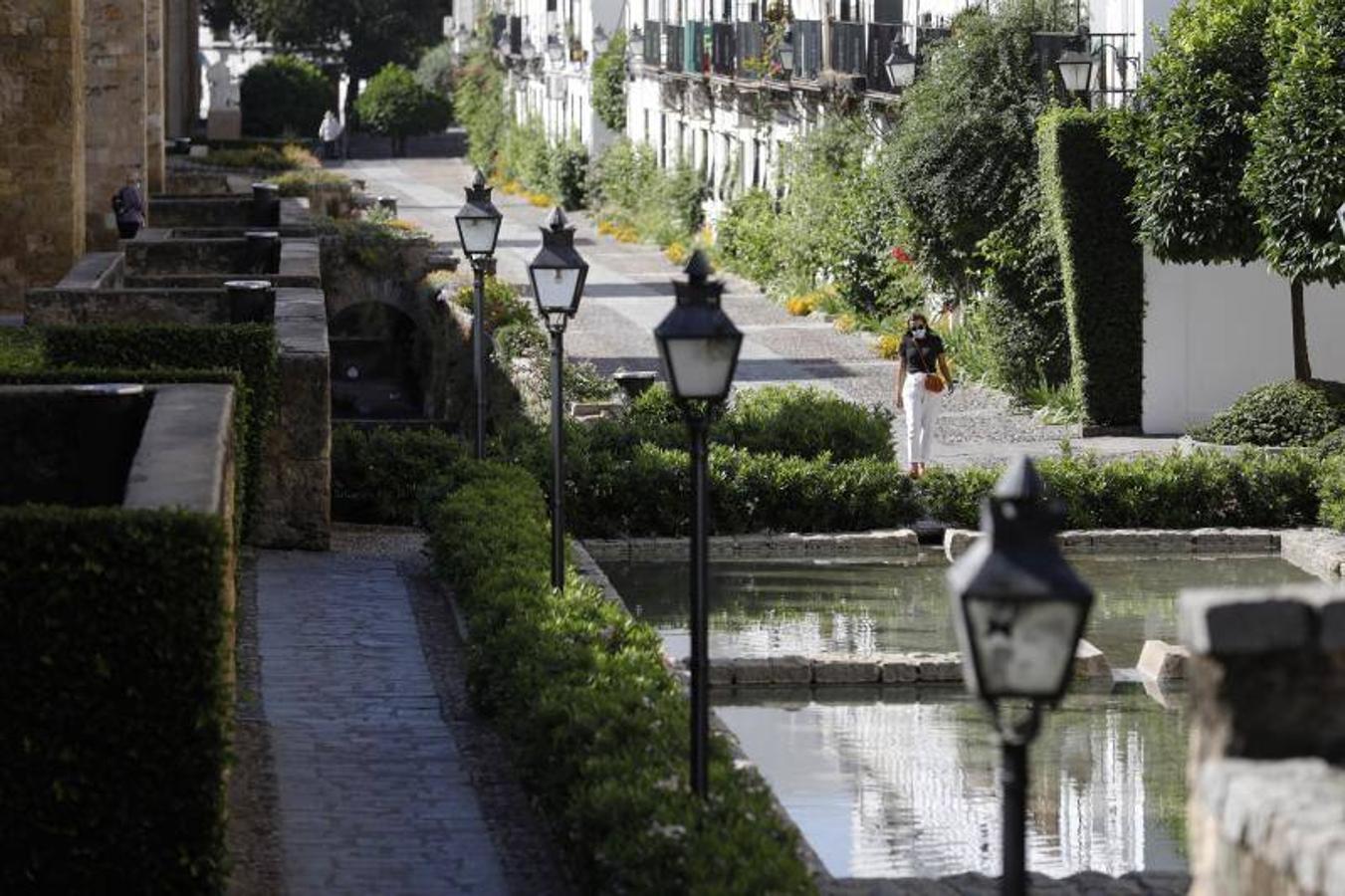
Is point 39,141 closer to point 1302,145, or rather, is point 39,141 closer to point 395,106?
point 1302,145

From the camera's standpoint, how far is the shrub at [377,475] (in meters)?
19.7

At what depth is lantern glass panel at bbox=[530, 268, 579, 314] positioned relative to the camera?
48.9 ft

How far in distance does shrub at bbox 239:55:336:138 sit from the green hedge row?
54606 mm

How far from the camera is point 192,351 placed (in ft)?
54.5

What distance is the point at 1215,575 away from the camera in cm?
1841

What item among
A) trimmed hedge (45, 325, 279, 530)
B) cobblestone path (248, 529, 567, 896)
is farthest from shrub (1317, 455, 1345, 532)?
trimmed hedge (45, 325, 279, 530)

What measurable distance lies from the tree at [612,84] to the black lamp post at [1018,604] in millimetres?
47059

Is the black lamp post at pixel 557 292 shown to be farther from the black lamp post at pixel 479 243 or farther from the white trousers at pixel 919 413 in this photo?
the white trousers at pixel 919 413

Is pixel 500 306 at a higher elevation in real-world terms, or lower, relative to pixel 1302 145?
lower

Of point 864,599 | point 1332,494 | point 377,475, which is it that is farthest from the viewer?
point 377,475

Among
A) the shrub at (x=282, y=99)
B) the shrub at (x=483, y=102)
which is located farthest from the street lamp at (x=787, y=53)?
the shrub at (x=282, y=99)

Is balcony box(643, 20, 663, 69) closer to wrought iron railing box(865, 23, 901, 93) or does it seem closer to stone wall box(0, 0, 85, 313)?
wrought iron railing box(865, 23, 901, 93)

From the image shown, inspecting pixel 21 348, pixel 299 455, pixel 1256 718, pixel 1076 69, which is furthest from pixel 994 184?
pixel 1256 718

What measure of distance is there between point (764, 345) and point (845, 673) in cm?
1676
